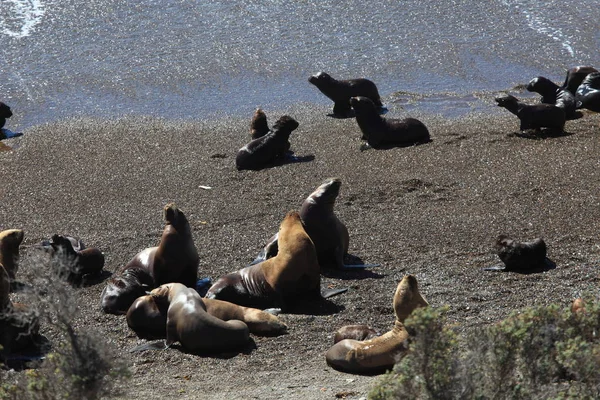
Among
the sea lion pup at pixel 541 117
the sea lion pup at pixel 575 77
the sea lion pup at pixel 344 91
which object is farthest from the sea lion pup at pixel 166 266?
the sea lion pup at pixel 575 77

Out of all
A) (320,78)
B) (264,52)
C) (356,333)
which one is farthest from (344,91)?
Answer: (356,333)

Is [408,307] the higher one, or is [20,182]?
[408,307]

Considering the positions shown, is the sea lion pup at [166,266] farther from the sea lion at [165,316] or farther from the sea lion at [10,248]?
the sea lion at [10,248]

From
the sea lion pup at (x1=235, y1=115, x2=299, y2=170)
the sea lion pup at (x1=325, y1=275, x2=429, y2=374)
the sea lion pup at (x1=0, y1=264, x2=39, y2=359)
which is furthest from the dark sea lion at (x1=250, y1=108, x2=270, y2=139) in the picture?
the sea lion pup at (x1=325, y1=275, x2=429, y2=374)

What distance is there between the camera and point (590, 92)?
14938 mm

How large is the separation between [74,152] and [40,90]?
3424 millimetres

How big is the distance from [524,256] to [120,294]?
3.64 metres

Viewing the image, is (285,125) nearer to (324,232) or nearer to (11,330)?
(324,232)

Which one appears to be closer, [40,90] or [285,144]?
[285,144]

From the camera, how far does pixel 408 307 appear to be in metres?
6.93

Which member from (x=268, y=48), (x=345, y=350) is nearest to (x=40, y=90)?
(x=268, y=48)

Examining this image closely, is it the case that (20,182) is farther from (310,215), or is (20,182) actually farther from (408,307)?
(408,307)

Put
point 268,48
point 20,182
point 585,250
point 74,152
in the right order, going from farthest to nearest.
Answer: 1. point 268,48
2. point 74,152
3. point 20,182
4. point 585,250

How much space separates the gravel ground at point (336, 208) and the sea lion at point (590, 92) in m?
0.93
